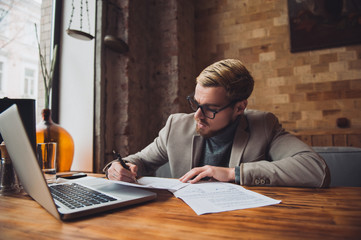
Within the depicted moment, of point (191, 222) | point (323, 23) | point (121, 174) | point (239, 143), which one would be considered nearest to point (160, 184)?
point (121, 174)

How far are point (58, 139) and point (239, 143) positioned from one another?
4.04 ft

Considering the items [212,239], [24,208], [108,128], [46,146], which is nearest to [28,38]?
[108,128]

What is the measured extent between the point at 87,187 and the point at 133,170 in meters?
0.27

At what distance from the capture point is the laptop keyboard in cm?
68

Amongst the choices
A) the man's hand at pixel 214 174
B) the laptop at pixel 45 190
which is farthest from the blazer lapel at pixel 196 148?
the laptop at pixel 45 190

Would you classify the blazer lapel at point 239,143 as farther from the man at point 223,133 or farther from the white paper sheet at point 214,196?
the white paper sheet at point 214,196

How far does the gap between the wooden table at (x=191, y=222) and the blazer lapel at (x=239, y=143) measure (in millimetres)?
520

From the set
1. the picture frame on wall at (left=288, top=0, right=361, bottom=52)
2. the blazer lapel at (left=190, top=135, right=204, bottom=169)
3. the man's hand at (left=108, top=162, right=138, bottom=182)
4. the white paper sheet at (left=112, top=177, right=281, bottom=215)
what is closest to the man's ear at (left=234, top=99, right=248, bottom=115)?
the blazer lapel at (left=190, top=135, right=204, bottom=169)

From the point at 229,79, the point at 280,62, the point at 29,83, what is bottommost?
the point at 229,79

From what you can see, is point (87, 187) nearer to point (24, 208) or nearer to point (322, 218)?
point (24, 208)

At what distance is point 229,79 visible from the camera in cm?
139

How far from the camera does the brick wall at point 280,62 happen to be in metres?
2.69

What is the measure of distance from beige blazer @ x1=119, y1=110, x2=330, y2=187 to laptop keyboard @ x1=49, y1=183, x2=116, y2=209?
1.85ft

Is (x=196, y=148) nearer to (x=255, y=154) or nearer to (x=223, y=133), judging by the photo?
(x=223, y=133)
